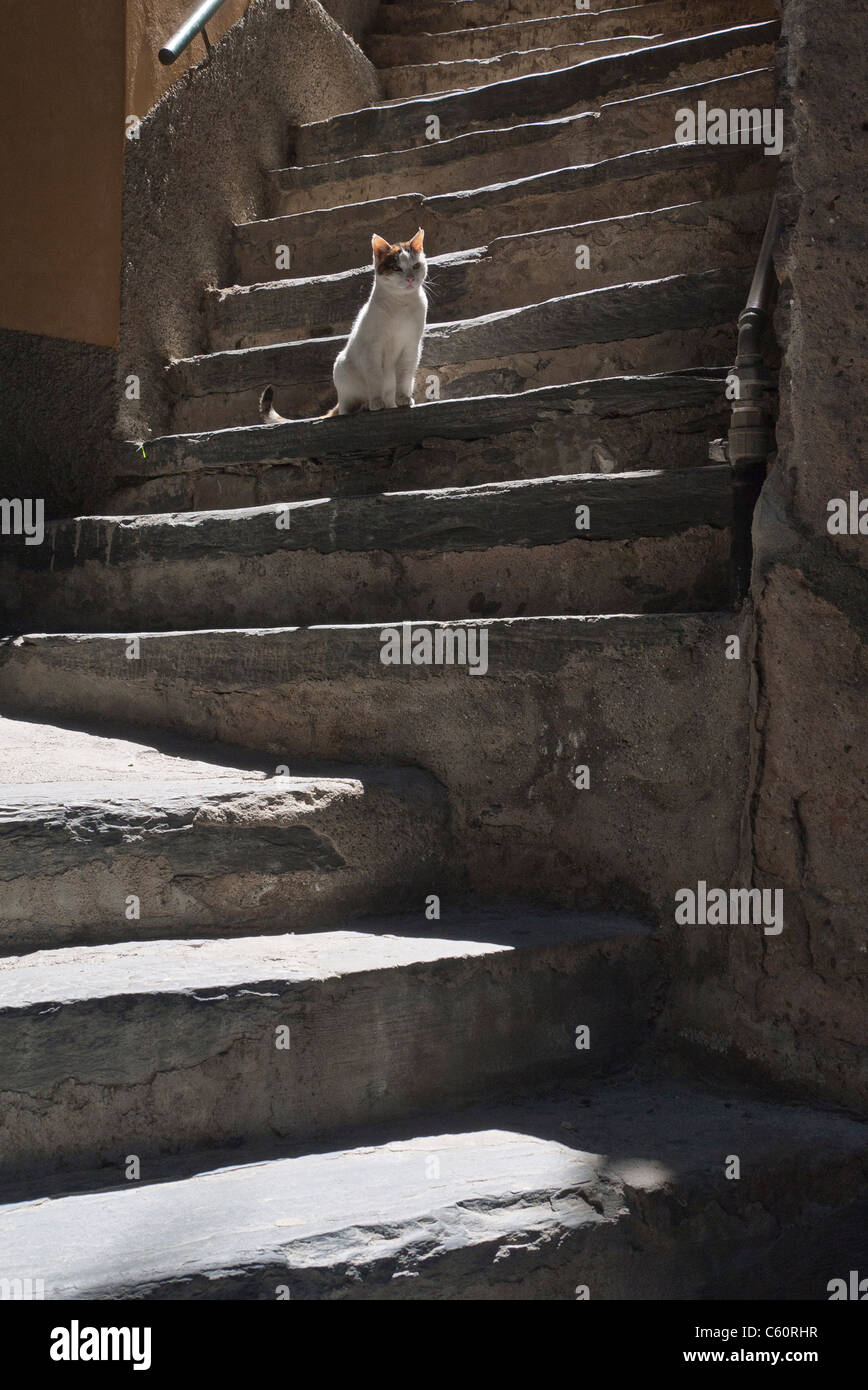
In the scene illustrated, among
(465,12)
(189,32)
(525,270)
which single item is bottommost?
(525,270)

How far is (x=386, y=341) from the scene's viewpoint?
142 inches

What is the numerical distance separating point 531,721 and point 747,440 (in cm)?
77

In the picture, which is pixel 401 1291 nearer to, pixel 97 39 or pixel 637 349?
pixel 637 349

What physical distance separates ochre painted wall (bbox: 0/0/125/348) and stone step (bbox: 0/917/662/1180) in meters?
2.62

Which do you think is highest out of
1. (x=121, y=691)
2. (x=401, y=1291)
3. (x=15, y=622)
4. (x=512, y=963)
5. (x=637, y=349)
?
(x=637, y=349)

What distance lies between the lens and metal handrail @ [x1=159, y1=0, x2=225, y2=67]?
436cm

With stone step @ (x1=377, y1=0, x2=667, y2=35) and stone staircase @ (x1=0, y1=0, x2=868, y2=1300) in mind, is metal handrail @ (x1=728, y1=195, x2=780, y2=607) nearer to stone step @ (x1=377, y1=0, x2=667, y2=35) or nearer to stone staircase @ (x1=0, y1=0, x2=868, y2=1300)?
stone staircase @ (x1=0, y1=0, x2=868, y2=1300)

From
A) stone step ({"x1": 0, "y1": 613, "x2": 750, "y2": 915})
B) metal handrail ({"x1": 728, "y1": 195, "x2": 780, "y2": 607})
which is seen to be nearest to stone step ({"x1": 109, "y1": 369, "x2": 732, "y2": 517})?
metal handrail ({"x1": 728, "y1": 195, "x2": 780, "y2": 607})

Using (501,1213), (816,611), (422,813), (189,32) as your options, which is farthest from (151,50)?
(501,1213)

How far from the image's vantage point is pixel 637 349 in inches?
135

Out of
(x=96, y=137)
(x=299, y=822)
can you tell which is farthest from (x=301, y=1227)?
(x=96, y=137)

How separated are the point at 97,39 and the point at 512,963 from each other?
11.8 ft

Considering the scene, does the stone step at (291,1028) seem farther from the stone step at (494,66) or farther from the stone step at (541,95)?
the stone step at (494,66)

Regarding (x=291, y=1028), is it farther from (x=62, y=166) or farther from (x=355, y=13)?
(x=355, y=13)
